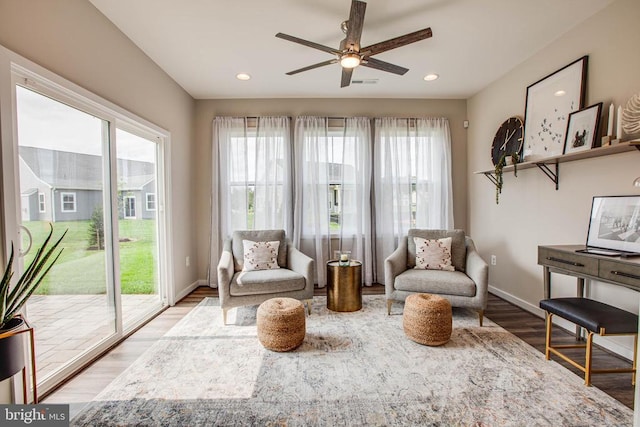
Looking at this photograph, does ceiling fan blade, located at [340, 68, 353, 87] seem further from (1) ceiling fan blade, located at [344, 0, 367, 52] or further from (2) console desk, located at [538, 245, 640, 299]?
(2) console desk, located at [538, 245, 640, 299]

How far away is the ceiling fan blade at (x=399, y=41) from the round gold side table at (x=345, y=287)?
2.07 metres

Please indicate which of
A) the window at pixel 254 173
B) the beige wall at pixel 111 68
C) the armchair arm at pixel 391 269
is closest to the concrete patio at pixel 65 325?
the beige wall at pixel 111 68

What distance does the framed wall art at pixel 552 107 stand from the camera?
2.50 metres

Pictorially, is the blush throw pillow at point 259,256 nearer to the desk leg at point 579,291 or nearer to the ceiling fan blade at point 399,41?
the ceiling fan blade at point 399,41

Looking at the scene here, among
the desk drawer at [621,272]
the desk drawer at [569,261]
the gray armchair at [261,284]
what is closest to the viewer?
the desk drawer at [621,272]

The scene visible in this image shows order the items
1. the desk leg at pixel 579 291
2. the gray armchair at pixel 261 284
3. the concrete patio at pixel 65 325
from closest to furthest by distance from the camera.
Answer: the concrete patio at pixel 65 325 → the desk leg at pixel 579 291 → the gray armchair at pixel 261 284

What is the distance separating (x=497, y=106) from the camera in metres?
3.57

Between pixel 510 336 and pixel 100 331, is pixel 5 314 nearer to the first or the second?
pixel 100 331

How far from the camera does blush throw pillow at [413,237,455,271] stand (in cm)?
316


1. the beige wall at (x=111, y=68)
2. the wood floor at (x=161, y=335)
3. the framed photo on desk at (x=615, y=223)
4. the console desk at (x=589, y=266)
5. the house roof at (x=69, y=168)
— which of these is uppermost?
the beige wall at (x=111, y=68)

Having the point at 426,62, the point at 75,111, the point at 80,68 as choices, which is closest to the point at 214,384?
the point at 75,111

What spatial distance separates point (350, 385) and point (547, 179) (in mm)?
2795

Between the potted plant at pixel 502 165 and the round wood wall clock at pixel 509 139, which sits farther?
the round wood wall clock at pixel 509 139

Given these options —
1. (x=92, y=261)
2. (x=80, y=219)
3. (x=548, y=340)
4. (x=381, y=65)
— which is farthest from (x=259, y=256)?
(x=548, y=340)
